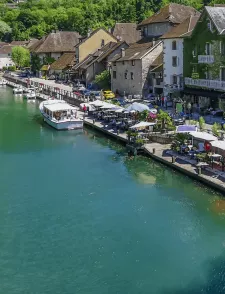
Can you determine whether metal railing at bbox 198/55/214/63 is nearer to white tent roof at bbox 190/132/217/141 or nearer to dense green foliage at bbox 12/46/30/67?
white tent roof at bbox 190/132/217/141

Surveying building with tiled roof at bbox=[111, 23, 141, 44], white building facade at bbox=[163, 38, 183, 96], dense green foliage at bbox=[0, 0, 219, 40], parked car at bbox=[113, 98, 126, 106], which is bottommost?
parked car at bbox=[113, 98, 126, 106]

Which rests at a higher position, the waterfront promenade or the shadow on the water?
the waterfront promenade

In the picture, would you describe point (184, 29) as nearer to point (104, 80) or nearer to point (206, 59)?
point (206, 59)

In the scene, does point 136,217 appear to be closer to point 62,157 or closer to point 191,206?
point 191,206

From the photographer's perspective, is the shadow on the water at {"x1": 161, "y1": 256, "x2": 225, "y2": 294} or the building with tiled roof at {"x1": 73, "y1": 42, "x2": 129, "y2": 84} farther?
the building with tiled roof at {"x1": 73, "y1": 42, "x2": 129, "y2": 84}

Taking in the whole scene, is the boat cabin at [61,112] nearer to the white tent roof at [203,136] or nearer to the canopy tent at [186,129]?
the canopy tent at [186,129]

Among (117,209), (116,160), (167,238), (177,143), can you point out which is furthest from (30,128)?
(167,238)

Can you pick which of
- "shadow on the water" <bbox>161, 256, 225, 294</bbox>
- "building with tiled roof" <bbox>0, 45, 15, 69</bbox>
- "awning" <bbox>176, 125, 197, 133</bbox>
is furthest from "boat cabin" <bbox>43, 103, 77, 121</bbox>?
"building with tiled roof" <bbox>0, 45, 15, 69</bbox>
